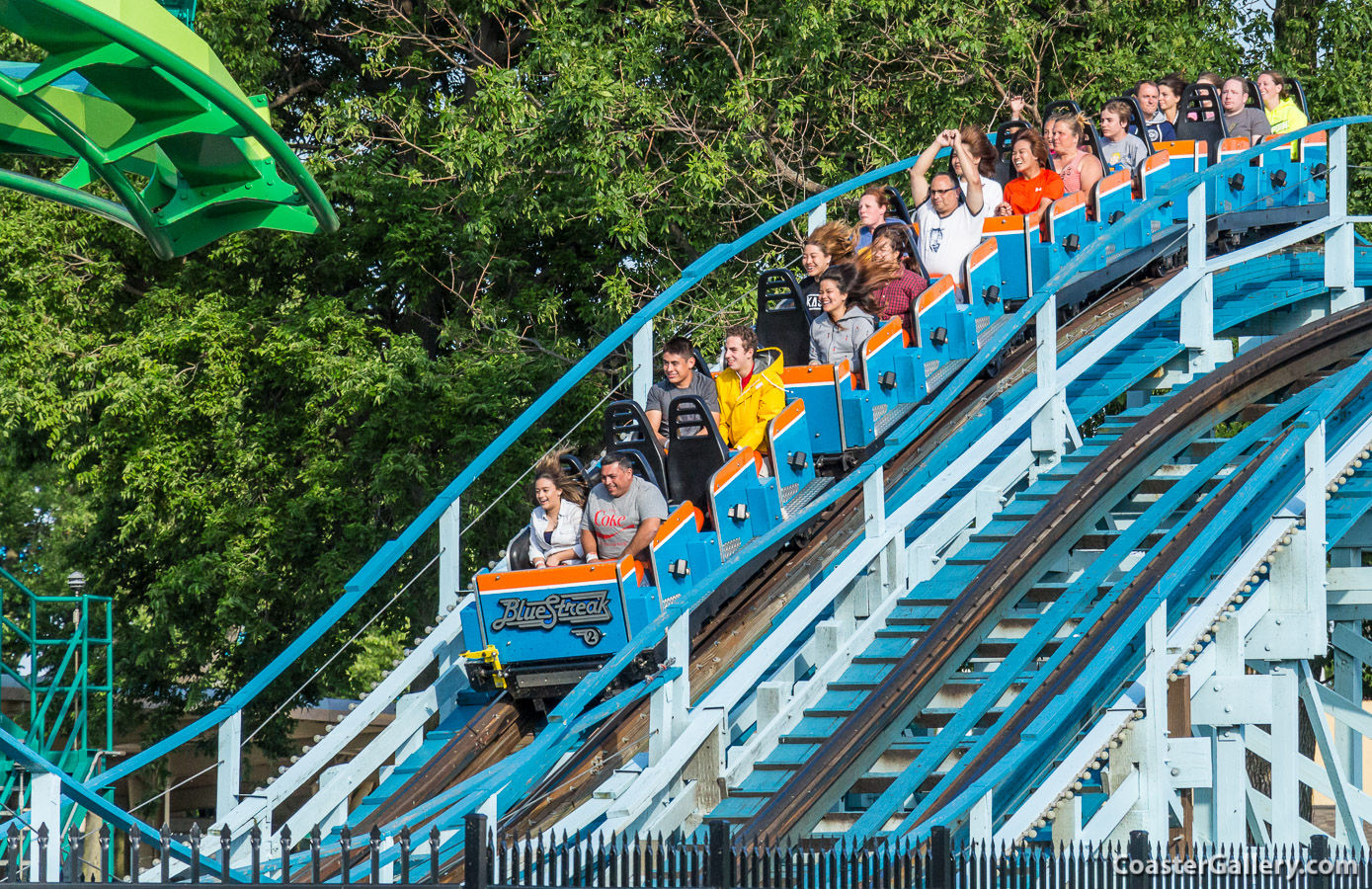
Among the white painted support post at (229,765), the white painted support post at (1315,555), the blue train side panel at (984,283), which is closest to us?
the white painted support post at (229,765)

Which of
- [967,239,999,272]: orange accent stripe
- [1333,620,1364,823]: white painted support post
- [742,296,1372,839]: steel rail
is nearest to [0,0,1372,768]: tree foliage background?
[967,239,999,272]: orange accent stripe

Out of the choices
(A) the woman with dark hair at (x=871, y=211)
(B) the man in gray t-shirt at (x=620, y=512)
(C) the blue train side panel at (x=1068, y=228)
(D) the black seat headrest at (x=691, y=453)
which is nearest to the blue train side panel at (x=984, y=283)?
(C) the blue train side panel at (x=1068, y=228)

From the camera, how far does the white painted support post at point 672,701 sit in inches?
322

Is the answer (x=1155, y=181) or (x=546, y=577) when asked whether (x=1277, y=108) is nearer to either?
(x=1155, y=181)

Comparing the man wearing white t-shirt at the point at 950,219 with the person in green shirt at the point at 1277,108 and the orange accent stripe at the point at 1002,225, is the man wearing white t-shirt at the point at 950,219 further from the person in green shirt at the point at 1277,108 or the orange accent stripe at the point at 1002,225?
the person in green shirt at the point at 1277,108

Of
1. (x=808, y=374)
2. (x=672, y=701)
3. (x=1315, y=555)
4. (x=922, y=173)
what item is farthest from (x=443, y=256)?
(x=1315, y=555)

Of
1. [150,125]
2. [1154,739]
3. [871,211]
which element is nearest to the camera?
[150,125]

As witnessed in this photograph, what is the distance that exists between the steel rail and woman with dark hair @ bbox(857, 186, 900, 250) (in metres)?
2.56

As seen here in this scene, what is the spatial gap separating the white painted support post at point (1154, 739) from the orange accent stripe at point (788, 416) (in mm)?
2827

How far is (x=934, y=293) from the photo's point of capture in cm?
1111

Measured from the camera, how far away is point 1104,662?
7.78 m

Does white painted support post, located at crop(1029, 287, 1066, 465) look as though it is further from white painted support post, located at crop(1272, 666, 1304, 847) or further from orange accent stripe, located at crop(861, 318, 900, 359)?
white painted support post, located at crop(1272, 666, 1304, 847)

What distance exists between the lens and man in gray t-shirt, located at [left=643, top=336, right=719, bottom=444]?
34.5 feet

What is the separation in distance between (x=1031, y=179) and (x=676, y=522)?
504cm
